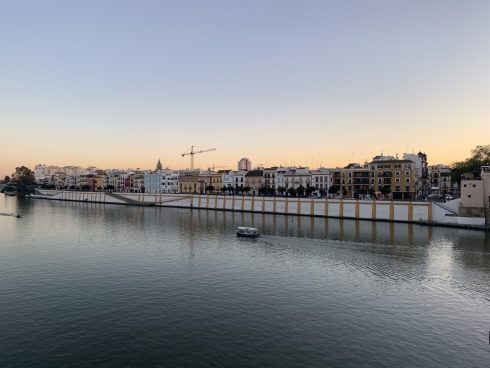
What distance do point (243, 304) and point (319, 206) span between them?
79.7 m

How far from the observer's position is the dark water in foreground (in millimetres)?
23047

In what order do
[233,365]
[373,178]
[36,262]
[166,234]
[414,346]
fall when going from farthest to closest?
1. [373,178]
2. [166,234]
3. [36,262]
4. [414,346]
5. [233,365]

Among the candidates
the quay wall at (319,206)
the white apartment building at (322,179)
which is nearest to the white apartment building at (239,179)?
the quay wall at (319,206)

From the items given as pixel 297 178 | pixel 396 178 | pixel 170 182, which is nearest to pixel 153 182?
pixel 170 182

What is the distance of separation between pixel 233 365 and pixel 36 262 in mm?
34243

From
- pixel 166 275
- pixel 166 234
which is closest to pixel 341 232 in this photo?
pixel 166 234

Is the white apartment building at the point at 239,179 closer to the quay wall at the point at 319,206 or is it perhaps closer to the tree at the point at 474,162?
the quay wall at the point at 319,206

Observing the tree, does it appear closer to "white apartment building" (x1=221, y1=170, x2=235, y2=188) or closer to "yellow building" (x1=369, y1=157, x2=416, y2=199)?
"yellow building" (x1=369, y1=157, x2=416, y2=199)

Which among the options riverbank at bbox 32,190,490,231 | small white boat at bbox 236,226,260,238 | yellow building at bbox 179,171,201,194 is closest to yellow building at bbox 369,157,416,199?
riverbank at bbox 32,190,490,231

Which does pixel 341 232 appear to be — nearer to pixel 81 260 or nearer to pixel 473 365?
pixel 81 260

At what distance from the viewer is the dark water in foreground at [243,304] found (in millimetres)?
23047

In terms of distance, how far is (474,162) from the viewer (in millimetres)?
113062

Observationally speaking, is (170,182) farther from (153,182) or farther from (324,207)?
(324,207)

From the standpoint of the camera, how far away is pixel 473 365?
872 inches
